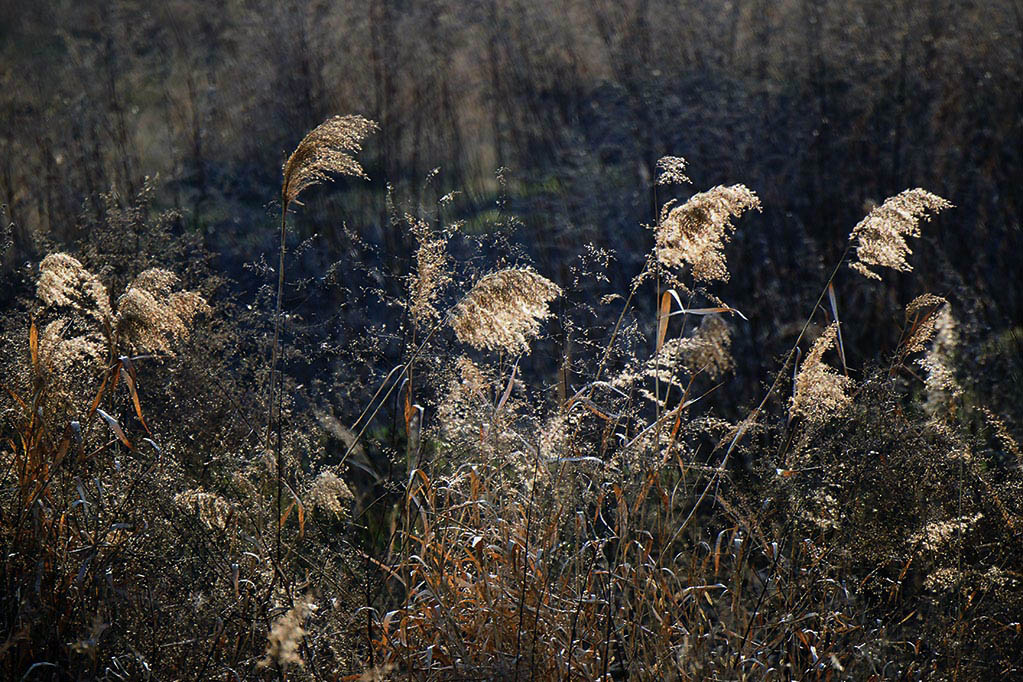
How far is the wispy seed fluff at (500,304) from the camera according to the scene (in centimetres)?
282

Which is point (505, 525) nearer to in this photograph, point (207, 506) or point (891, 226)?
point (207, 506)

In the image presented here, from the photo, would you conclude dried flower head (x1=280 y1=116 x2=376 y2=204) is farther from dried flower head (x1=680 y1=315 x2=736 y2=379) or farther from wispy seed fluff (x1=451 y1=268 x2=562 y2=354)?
dried flower head (x1=680 y1=315 x2=736 y2=379)

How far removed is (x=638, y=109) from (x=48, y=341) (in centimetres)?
633

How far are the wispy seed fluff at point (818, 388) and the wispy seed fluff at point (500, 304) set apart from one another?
888mm

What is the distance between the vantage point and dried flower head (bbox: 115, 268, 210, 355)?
2768mm

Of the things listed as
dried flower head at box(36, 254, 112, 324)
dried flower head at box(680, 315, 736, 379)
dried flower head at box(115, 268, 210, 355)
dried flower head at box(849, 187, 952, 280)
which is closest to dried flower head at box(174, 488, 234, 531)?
dried flower head at box(115, 268, 210, 355)

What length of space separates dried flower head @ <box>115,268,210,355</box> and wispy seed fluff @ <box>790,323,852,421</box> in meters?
1.98

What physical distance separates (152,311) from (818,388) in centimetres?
207

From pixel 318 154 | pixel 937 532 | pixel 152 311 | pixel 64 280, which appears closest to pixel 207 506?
pixel 152 311

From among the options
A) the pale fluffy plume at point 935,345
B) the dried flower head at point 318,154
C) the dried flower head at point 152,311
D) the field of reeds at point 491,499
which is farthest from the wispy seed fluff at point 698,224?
the dried flower head at point 152,311

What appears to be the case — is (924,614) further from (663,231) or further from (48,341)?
(48,341)

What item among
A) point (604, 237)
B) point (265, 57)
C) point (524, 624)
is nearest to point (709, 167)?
point (604, 237)

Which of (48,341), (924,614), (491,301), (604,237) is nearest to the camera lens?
(491,301)

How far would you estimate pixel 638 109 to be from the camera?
27.7ft
